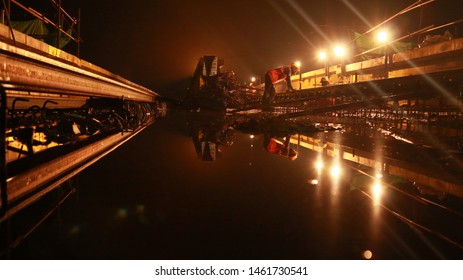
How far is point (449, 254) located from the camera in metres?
1.56

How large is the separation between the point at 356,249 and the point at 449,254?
413 mm

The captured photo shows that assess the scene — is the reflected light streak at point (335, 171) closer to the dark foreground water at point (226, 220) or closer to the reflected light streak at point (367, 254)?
the dark foreground water at point (226, 220)

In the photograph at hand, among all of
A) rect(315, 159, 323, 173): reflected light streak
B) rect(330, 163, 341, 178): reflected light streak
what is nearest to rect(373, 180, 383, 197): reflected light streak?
rect(330, 163, 341, 178): reflected light streak

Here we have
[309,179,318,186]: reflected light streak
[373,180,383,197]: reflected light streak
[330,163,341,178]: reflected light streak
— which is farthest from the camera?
[330,163,341,178]: reflected light streak

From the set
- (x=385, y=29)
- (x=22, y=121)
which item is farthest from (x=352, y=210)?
(x=385, y=29)

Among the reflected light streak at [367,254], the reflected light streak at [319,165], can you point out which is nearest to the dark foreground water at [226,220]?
the reflected light streak at [367,254]

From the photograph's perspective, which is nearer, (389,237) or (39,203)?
(389,237)

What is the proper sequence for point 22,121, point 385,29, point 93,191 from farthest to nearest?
point 385,29
point 22,121
point 93,191

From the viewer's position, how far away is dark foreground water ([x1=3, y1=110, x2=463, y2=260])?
1543mm

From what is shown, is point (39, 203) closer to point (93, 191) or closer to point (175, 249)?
point (93, 191)

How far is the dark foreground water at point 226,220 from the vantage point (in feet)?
5.06

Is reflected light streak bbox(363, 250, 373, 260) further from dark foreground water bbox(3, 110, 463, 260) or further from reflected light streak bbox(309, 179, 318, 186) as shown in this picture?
reflected light streak bbox(309, 179, 318, 186)

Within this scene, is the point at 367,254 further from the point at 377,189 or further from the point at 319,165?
the point at 319,165

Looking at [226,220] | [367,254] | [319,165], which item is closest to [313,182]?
[319,165]
